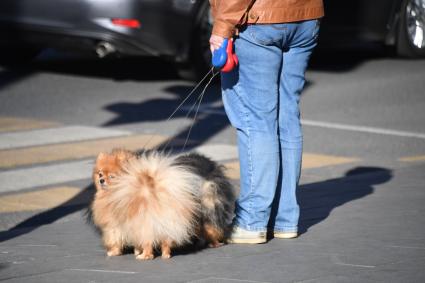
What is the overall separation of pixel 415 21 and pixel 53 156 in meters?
6.72

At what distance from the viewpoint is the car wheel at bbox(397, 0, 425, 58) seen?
13852mm

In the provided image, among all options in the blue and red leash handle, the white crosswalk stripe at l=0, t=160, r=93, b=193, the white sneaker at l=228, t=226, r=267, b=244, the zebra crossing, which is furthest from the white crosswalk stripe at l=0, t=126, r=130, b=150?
the blue and red leash handle

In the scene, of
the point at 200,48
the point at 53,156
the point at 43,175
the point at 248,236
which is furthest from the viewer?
the point at 200,48

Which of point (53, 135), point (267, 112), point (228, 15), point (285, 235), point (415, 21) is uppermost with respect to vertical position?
point (228, 15)

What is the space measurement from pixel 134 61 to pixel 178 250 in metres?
8.83

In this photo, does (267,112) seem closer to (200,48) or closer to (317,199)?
(317,199)

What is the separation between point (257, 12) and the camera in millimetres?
5613

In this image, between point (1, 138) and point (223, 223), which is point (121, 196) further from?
point (1, 138)

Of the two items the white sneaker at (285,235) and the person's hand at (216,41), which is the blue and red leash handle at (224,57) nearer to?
the person's hand at (216,41)

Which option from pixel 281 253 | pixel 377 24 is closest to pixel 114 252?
pixel 281 253

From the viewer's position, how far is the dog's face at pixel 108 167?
5.48 m

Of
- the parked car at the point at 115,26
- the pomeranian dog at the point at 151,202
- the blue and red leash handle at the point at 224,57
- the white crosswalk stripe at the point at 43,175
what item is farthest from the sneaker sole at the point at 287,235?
the parked car at the point at 115,26

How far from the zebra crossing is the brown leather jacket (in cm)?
223

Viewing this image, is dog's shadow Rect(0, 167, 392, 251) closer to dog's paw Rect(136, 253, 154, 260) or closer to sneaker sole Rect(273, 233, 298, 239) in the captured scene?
sneaker sole Rect(273, 233, 298, 239)
